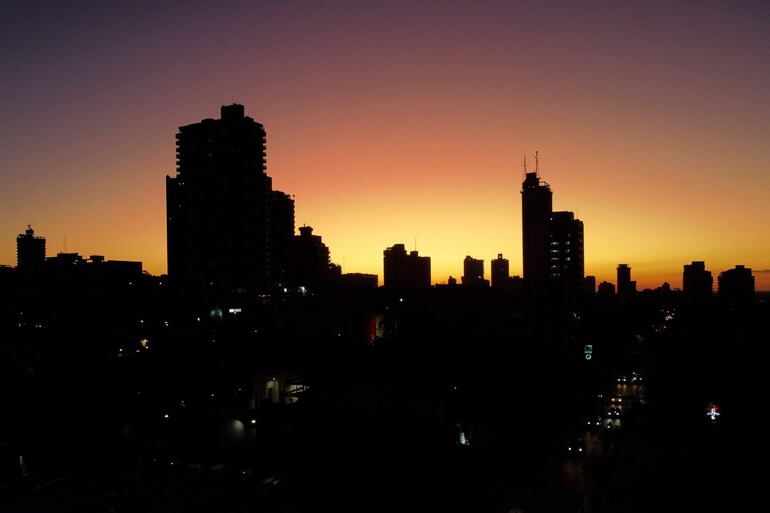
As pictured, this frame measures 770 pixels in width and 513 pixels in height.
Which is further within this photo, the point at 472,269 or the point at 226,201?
the point at 472,269

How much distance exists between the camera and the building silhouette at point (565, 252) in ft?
331

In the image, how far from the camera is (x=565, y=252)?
333ft

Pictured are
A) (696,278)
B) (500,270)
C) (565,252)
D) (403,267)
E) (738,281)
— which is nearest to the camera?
(565,252)

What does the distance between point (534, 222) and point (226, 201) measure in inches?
2622

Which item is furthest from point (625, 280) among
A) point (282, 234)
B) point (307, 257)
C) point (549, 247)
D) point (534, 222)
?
point (282, 234)

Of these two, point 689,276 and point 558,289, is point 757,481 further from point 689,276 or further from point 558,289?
point 689,276

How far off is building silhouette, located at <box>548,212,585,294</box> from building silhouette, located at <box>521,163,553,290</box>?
10364 millimetres

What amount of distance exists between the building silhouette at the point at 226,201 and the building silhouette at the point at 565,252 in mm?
47874

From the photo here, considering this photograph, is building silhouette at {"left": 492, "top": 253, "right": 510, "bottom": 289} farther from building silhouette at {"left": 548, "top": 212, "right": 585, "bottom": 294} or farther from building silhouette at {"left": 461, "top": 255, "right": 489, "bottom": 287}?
building silhouette at {"left": 548, "top": 212, "right": 585, "bottom": 294}

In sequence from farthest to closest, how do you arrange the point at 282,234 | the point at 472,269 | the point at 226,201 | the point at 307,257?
1. the point at 472,269
2. the point at 307,257
3. the point at 282,234
4. the point at 226,201

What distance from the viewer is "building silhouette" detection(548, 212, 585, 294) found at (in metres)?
101

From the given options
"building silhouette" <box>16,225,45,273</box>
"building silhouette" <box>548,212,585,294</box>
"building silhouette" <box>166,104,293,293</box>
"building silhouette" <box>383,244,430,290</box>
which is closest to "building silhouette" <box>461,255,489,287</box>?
"building silhouette" <box>383,244,430,290</box>

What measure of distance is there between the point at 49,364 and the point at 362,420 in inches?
772

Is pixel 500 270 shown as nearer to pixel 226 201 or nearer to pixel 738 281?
pixel 738 281
